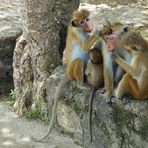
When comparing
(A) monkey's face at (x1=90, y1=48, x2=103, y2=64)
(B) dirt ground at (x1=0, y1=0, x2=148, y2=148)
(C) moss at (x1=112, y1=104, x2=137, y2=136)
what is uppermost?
(A) monkey's face at (x1=90, y1=48, x2=103, y2=64)

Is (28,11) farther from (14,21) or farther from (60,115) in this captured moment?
(14,21)

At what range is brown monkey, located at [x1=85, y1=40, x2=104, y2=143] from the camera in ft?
22.4

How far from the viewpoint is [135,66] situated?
623cm

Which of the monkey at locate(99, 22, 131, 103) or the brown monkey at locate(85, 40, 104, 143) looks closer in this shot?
the monkey at locate(99, 22, 131, 103)

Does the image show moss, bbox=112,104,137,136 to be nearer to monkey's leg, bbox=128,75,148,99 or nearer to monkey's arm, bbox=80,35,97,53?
Answer: monkey's leg, bbox=128,75,148,99

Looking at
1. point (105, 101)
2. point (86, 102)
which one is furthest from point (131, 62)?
point (86, 102)

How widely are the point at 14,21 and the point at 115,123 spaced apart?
4.57m

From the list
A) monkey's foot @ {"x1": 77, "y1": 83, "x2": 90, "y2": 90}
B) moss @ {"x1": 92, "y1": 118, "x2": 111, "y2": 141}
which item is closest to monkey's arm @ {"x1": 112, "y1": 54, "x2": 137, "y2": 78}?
monkey's foot @ {"x1": 77, "y1": 83, "x2": 90, "y2": 90}

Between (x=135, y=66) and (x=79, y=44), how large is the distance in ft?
4.06

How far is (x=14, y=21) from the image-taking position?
10578 millimetres

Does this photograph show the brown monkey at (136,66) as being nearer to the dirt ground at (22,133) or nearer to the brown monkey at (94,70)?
the brown monkey at (94,70)

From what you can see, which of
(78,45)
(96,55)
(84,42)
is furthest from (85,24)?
(96,55)

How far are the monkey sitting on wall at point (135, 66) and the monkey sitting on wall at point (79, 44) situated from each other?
69cm

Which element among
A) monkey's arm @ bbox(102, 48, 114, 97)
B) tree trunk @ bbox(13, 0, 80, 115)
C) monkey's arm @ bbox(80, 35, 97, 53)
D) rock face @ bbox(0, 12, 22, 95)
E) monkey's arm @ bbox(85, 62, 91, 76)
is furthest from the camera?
rock face @ bbox(0, 12, 22, 95)
